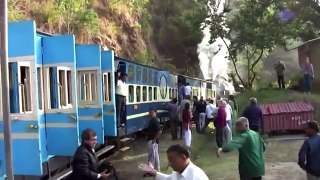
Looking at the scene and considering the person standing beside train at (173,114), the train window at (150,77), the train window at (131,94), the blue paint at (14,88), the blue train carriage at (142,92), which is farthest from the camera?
the train window at (150,77)

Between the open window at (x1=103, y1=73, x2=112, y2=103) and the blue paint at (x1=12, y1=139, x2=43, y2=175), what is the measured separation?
4.99 metres

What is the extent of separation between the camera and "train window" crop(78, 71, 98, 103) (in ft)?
34.4

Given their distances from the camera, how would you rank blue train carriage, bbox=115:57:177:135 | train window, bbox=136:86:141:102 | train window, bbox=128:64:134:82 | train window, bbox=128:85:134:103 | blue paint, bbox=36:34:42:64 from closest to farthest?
1. blue paint, bbox=36:34:42:64
2. blue train carriage, bbox=115:57:177:135
3. train window, bbox=128:64:134:82
4. train window, bbox=128:85:134:103
5. train window, bbox=136:86:141:102

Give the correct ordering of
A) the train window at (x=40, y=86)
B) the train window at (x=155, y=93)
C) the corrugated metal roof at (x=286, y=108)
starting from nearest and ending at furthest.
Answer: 1. the train window at (x=40, y=86)
2. the corrugated metal roof at (x=286, y=108)
3. the train window at (x=155, y=93)

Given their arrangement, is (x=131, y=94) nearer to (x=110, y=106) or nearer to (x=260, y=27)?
(x=110, y=106)

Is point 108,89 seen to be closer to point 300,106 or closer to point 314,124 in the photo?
point 314,124

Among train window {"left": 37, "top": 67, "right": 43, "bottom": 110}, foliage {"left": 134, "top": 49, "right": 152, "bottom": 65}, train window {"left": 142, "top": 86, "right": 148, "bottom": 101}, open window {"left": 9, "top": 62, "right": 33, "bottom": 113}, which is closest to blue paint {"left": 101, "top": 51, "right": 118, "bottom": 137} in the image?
train window {"left": 37, "top": 67, "right": 43, "bottom": 110}

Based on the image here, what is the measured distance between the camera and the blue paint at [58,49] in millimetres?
7898

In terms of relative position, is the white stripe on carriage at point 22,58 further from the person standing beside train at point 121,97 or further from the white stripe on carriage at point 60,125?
the person standing beside train at point 121,97

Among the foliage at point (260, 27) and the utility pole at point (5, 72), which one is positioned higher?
the foliage at point (260, 27)

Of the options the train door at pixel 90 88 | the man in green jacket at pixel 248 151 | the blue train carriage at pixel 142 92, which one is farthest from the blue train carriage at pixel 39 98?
the blue train carriage at pixel 142 92

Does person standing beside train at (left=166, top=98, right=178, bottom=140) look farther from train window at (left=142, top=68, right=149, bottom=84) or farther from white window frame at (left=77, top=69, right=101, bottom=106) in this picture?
white window frame at (left=77, top=69, right=101, bottom=106)

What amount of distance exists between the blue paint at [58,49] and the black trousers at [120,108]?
4.89 meters

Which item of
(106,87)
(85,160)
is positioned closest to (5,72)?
(85,160)
